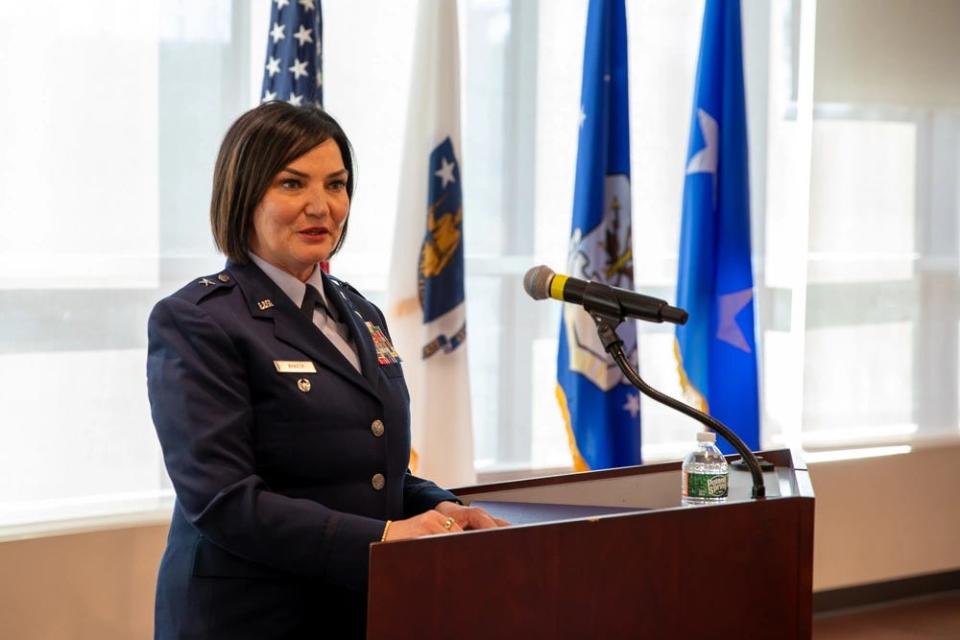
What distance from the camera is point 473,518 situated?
1.78 m

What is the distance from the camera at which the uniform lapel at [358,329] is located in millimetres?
1914

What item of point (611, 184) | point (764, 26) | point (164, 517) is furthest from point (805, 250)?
point (164, 517)

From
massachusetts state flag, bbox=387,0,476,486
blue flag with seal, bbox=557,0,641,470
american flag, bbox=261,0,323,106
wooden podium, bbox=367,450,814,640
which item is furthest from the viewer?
blue flag with seal, bbox=557,0,641,470

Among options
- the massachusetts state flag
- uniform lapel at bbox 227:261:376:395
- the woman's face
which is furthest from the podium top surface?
the massachusetts state flag

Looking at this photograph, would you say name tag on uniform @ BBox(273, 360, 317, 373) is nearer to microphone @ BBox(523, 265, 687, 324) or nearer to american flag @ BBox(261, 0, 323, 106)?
microphone @ BBox(523, 265, 687, 324)

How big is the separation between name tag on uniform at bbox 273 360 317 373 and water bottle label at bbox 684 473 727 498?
681mm

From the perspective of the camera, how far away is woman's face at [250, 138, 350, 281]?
1863 millimetres

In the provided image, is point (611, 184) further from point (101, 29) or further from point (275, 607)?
point (275, 607)

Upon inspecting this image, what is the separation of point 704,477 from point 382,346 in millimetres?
623

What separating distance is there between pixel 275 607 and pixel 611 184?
2.67 m

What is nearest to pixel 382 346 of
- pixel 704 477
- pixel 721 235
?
pixel 704 477

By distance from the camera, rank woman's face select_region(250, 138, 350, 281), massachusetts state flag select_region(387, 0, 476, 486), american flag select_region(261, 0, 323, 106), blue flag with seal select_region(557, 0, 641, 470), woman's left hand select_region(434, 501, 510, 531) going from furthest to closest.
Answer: blue flag with seal select_region(557, 0, 641, 470) → massachusetts state flag select_region(387, 0, 476, 486) → american flag select_region(261, 0, 323, 106) → woman's face select_region(250, 138, 350, 281) → woman's left hand select_region(434, 501, 510, 531)

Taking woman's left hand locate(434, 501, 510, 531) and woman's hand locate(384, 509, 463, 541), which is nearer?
woman's hand locate(384, 509, 463, 541)

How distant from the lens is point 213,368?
171 cm
